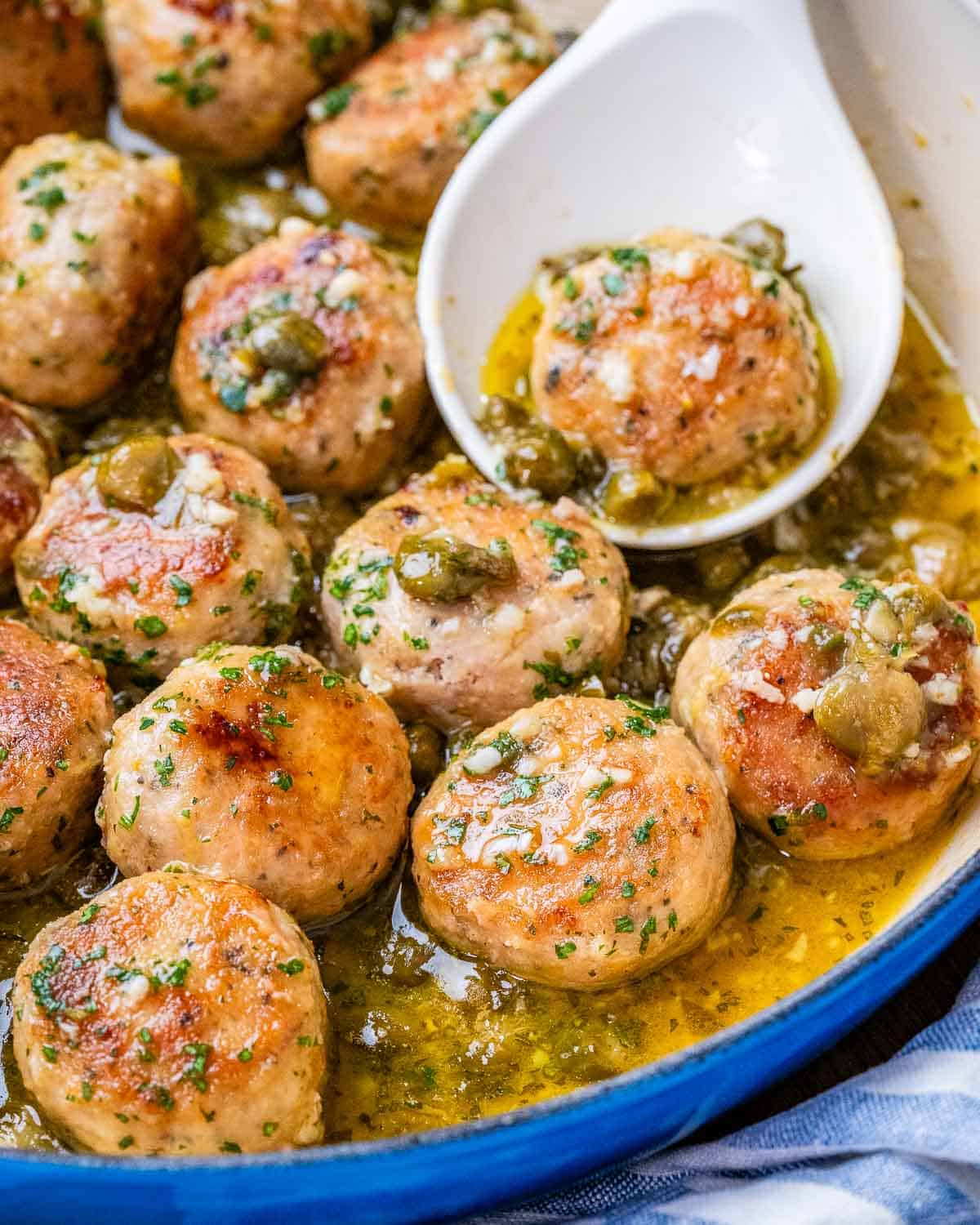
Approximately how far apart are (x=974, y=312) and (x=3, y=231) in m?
2.30

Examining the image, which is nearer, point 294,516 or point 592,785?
point 592,785

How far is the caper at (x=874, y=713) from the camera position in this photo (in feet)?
9.36

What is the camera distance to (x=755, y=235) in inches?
141

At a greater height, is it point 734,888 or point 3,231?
point 3,231

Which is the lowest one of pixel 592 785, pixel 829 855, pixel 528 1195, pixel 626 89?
pixel 528 1195

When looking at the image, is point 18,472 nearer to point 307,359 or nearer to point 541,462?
point 307,359

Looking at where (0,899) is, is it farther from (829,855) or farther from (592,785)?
(829,855)

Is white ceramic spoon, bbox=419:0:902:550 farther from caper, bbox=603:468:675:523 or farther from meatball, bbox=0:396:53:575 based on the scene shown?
meatball, bbox=0:396:53:575

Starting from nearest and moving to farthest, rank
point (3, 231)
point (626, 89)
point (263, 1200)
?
point (263, 1200) → point (3, 231) → point (626, 89)

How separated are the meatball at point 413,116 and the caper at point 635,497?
0.99 metres

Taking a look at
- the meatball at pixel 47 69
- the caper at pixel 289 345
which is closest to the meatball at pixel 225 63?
the meatball at pixel 47 69

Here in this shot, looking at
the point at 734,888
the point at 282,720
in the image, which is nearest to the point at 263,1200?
the point at 282,720

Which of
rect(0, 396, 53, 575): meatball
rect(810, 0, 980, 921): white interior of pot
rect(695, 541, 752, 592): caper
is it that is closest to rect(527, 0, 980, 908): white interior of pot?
rect(810, 0, 980, 921): white interior of pot

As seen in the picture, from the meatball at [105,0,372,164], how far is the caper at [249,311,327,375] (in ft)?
2.63
